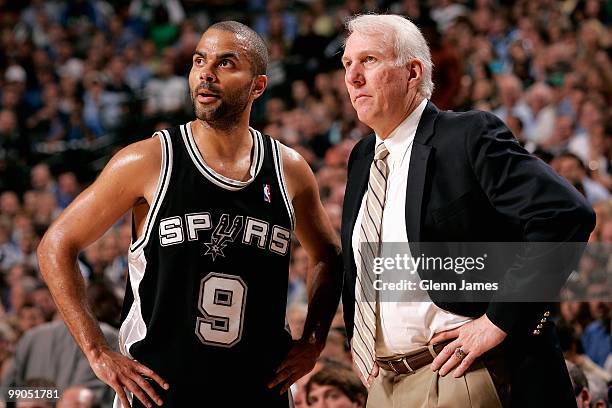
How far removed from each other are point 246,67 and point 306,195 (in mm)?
533

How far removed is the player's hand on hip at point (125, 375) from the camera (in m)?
3.08

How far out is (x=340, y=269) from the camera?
363 cm

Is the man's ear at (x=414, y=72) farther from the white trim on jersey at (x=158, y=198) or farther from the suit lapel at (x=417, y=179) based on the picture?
the white trim on jersey at (x=158, y=198)

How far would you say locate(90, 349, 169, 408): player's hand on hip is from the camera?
308 centimetres

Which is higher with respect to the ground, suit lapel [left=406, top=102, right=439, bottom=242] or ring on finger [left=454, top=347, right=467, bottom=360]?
suit lapel [left=406, top=102, right=439, bottom=242]

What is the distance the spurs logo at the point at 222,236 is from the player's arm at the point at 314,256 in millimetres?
314

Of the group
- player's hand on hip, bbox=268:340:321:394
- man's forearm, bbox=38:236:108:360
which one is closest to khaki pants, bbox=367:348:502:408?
player's hand on hip, bbox=268:340:321:394

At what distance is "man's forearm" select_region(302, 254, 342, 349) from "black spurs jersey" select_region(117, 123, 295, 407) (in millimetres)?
313

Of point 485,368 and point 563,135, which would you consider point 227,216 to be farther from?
point 563,135

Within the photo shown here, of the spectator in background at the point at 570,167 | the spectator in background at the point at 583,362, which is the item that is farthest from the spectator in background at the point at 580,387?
the spectator in background at the point at 570,167

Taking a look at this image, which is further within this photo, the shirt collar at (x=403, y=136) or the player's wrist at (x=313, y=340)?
the player's wrist at (x=313, y=340)

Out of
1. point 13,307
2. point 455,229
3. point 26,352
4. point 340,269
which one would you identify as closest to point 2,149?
point 13,307

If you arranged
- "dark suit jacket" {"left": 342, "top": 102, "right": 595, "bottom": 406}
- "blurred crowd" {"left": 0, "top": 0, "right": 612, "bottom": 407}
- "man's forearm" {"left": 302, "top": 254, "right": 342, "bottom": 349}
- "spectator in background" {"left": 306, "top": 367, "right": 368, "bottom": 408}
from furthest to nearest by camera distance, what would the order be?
"blurred crowd" {"left": 0, "top": 0, "right": 612, "bottom": 407} < "spectator in background" {"left": 306, "top": 367, "right": 368, "bottom": 408} < "man's forearm" {"left": 302, "top": 254, "right": 342, "bottom": 349} < "dark suit jacket" {"left": 342, "top": 102, "right": 595, "bottom": 406}

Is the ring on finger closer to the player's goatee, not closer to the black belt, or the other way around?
the black belt
